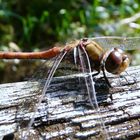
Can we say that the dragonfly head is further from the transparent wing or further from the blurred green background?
the blurred green background

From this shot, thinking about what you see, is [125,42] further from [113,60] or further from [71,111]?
[71,111]

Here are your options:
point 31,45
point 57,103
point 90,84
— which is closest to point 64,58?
point 90,84

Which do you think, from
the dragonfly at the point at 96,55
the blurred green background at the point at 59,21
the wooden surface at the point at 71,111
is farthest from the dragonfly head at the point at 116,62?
the blurred green background at the point at 59,21

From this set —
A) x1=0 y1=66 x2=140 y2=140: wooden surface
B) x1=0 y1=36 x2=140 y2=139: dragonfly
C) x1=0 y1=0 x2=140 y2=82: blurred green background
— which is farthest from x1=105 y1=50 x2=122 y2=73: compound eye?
x1=0 y1=0 x2=140 y2=82: blurred green background

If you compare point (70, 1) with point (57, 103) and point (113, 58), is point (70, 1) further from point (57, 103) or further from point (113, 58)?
point (57, 103)

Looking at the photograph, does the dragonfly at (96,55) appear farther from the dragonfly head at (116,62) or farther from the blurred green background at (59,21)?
the blurred green background at (59,21)

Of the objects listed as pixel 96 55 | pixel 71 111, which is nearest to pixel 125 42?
pixel 96 55

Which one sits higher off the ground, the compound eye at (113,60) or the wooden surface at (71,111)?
the compound eye at (113,60)
